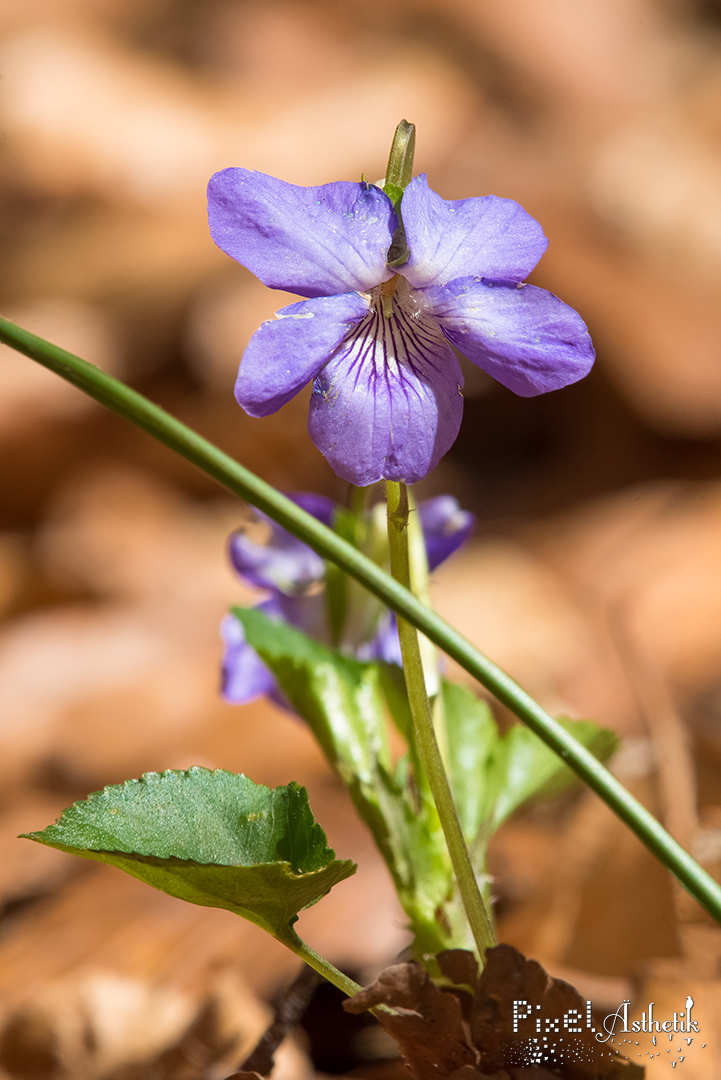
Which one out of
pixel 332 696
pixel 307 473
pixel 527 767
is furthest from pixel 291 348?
pixel 307 473

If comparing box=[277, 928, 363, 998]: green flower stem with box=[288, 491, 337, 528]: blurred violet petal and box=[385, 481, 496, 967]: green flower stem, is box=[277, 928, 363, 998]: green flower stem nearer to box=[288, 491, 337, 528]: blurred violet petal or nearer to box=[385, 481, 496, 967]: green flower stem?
box=[385, 481, 496, 967]: green flower stem

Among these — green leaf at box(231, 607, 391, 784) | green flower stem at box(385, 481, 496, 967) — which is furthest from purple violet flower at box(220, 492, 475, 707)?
green flower stem at box(385, 481, 496, 967)

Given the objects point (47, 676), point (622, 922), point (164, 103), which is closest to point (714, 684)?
point (622, 922)

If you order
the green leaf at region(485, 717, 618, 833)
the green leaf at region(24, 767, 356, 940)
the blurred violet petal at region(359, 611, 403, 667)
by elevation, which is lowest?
the green leaf at region(24, 767, 356, 940)

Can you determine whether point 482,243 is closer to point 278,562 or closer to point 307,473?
point 278,562

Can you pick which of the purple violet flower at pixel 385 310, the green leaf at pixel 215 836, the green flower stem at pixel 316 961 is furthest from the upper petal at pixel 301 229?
the green flower stem at pixel 316 961

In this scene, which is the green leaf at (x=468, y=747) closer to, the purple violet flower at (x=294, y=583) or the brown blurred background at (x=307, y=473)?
the purple violet flower at (x=294, y=583)
